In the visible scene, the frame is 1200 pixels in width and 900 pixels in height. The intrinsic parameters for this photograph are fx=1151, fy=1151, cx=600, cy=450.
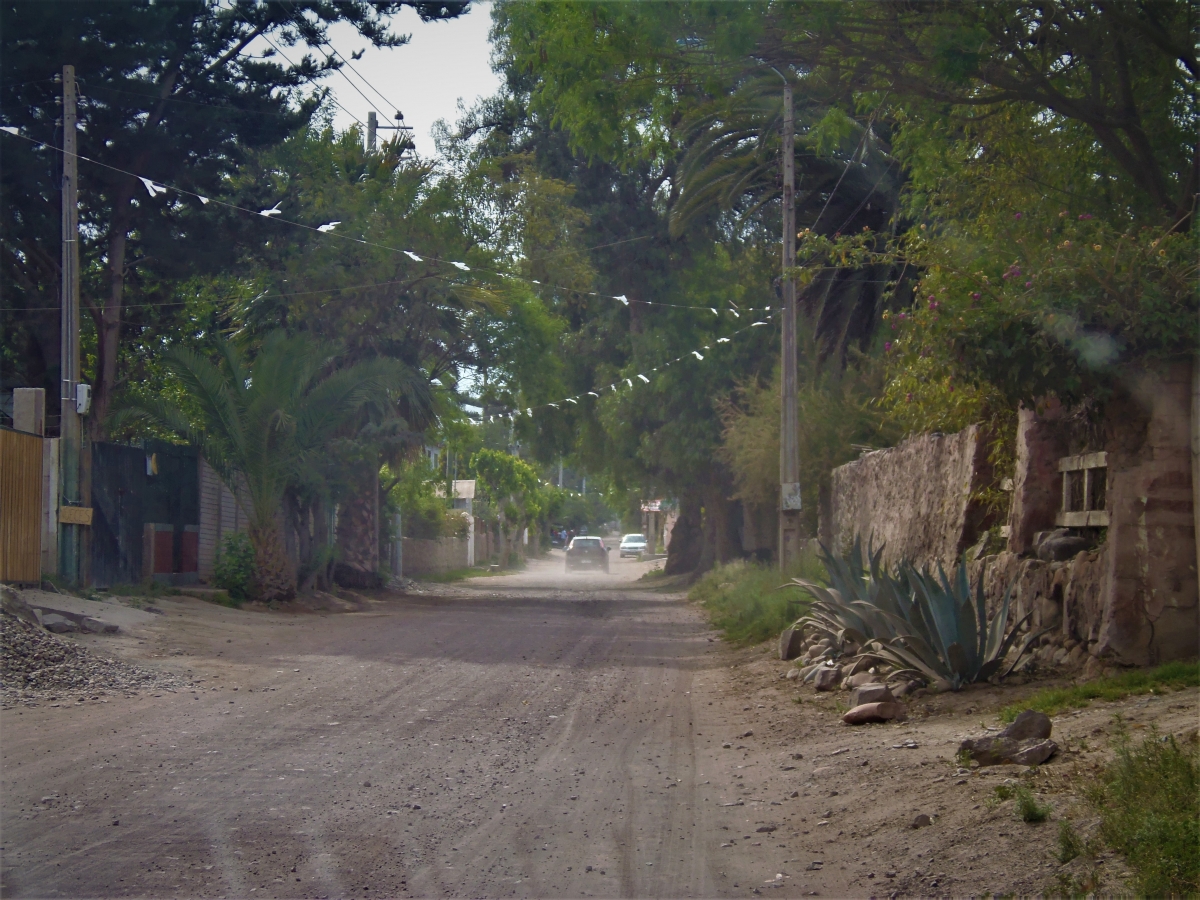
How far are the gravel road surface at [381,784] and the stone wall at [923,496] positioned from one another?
2.99m

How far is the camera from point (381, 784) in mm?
6574

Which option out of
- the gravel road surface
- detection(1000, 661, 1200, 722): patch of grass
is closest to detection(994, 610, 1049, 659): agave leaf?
detection(1000, 661, 1200, 722): patch of grass

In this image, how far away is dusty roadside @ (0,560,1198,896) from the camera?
496cm

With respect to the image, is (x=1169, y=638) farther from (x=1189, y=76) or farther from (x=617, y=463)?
(x=617, y=463)

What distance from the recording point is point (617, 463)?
3509 cm

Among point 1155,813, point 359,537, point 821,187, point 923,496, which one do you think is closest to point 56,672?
point 1155,813

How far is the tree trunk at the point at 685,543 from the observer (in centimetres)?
4022

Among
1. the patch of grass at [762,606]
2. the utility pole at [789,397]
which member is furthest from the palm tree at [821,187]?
the patch of grass at [762,606]

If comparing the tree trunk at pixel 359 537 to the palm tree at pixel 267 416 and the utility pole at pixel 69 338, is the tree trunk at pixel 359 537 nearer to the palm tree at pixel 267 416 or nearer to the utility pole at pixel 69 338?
the palm tree at pixel 267 416

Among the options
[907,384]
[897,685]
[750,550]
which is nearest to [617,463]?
[750,550]

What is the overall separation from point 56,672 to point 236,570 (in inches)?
414

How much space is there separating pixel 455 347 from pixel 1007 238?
1779 centimetres

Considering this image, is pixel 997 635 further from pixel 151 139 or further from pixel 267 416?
pixel 151 139

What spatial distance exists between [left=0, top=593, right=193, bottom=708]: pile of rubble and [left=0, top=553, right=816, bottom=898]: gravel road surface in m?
0.35
